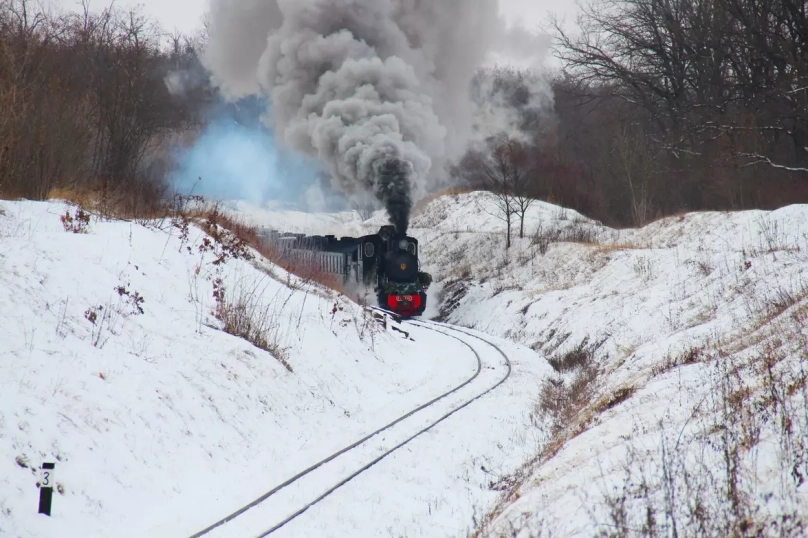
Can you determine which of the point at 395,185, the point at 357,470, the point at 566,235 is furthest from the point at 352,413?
the point at 566,235

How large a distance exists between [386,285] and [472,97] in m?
31.0

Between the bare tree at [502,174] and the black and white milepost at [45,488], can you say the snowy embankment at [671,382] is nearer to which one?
the black and white milepost at [45,488]

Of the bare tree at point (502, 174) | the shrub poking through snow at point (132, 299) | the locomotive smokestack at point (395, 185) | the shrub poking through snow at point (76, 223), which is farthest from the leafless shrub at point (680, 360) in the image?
the bare tree at point (502, 174)

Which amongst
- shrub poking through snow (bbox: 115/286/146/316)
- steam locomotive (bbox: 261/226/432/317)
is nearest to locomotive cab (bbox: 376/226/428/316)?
steam locomotive (bbox: 261/226/432/317)

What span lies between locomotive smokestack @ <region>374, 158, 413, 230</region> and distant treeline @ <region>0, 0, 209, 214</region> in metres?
6.88

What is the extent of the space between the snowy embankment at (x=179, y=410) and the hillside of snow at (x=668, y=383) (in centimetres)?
97

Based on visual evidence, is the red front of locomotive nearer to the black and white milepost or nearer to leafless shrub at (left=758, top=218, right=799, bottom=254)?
leafless shrub at (left=758, top=218, right=799, bottom=254)

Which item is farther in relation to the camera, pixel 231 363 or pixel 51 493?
pixel 231 363

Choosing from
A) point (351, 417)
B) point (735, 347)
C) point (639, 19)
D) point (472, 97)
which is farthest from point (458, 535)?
point (472, 97)

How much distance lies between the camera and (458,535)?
16.5 feet

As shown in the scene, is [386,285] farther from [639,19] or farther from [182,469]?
[639,19]

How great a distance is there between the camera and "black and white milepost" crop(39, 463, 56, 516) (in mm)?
4465

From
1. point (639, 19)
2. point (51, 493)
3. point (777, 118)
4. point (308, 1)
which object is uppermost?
point (639, 19)

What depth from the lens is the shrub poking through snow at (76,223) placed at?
9.28m
